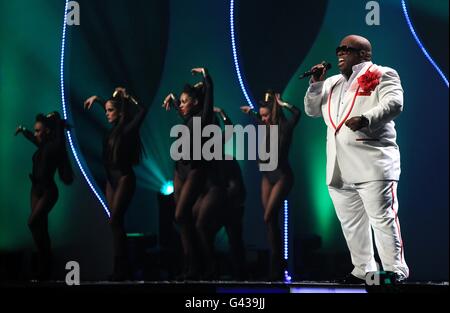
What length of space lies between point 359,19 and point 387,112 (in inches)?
29.7

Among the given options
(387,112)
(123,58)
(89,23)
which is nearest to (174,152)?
(123,58)

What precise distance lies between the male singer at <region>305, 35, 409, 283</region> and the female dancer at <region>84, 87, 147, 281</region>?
3.35 feet

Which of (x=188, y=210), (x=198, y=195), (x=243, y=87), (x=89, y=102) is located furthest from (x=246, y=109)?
(x=89, y=102)

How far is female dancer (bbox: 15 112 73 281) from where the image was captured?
14.1ft

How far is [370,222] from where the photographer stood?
374cm

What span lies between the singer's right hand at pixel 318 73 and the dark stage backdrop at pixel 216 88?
9.6 inches

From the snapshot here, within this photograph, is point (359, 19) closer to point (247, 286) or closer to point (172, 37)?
point (172, 37)

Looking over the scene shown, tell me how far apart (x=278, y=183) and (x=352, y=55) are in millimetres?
835

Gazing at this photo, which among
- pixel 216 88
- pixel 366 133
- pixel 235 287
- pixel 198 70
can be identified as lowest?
pixel 235 287

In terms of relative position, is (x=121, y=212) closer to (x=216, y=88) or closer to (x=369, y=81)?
(x=216, y=88)

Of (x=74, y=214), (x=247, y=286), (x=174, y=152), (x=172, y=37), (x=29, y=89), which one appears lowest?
(x=247, y=286)

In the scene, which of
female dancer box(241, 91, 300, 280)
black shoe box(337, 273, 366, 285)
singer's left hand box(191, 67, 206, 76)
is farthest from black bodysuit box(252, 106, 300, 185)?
black shoe box(337, 273, 366, 285)

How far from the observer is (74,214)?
4.30 meters

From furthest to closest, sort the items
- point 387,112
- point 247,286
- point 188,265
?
1. point 188,265
2. point 247,286
3. point 387,112
